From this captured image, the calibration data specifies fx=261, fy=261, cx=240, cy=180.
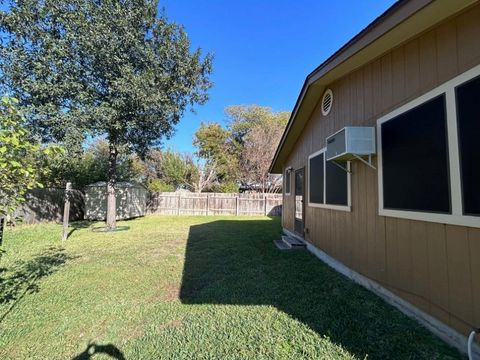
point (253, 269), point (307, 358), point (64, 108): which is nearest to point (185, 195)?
point (64, 108)

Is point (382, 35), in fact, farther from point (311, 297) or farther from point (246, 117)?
point (246, 117)

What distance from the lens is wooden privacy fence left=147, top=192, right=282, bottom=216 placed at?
17.4 m

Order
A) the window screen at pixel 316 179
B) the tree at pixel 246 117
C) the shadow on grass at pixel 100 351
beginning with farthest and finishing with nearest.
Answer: the tree at pixel 246 117
the window screen at pixel 316 179
the shadow on grass at pixel 100 351

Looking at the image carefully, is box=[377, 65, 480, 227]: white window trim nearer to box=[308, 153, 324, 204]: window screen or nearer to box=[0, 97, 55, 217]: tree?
box=[308, 153, 324, 204]: window screen

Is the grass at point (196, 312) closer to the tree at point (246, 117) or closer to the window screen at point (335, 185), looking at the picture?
the window screen at point (335, 185)

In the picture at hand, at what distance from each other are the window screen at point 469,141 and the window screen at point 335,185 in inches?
88.7

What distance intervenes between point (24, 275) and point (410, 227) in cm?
599

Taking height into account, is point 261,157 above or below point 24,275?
above

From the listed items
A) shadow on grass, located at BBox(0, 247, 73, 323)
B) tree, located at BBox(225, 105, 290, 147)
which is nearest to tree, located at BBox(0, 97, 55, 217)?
shadow on grass, located at BBox(0, 247, 73, 323)

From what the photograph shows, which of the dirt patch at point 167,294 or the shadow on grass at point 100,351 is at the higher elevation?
the dirt patch at point 167,294

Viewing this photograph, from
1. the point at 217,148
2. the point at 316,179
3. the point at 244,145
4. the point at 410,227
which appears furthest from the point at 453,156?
the point at 217,148

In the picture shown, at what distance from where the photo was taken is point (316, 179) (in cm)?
589

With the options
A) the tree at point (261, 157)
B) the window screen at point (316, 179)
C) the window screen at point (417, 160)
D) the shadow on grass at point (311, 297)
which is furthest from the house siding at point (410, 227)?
the tree at point (261, 157)

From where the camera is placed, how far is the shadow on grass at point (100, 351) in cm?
229
